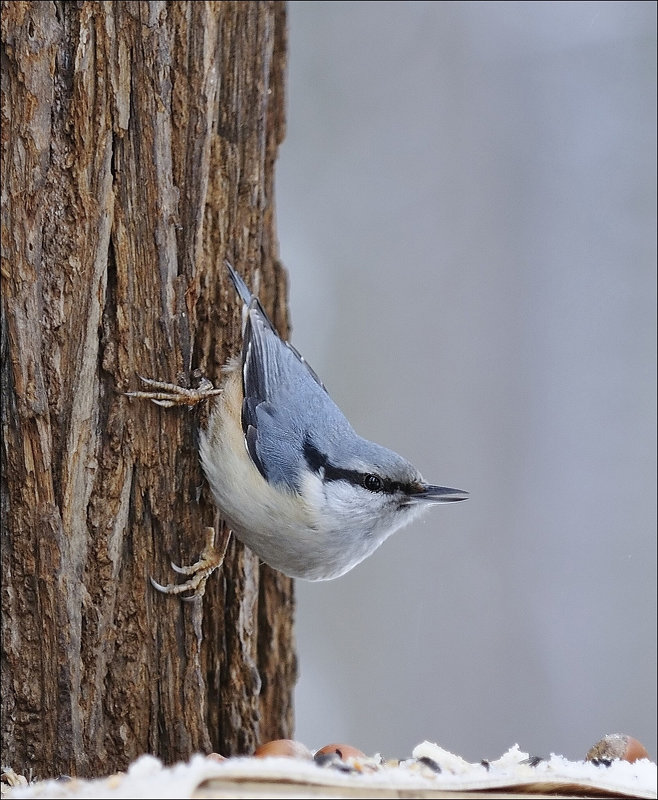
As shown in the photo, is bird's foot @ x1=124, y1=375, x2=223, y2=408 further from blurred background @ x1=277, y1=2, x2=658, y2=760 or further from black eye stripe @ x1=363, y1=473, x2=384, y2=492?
blurred background @ x1=277, y1=2, x2=658, y2=760

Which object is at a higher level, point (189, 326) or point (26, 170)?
point (26, 170)

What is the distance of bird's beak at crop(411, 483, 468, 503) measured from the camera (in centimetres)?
177

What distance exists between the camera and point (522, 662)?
9.82 ft

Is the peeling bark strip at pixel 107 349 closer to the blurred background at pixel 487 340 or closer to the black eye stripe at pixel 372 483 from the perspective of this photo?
the black eye stripe at pixel 372 483

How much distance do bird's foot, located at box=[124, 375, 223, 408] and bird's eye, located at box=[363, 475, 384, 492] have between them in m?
0.39

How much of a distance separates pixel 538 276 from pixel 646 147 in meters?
0.57

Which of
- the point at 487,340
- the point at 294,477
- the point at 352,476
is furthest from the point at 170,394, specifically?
the point at 487,340

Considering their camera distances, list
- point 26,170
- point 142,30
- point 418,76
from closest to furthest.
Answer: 1. point 26,170
2. point 142,30
3. point 418,76

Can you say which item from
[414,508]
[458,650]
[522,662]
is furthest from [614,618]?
[414,508]

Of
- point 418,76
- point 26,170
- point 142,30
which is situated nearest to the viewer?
point 26,170

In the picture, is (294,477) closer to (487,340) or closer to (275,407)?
(275,407)

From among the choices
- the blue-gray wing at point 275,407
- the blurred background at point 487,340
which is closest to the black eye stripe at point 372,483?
the blue-gray wing at point 275,407

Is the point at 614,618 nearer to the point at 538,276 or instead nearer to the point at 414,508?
the point at 538,276

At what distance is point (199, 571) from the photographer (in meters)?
1.88
